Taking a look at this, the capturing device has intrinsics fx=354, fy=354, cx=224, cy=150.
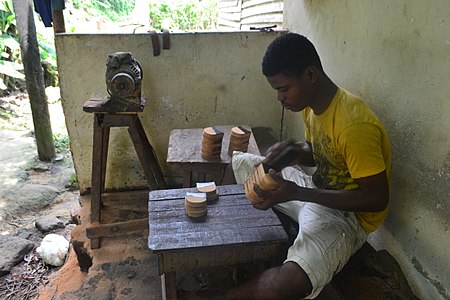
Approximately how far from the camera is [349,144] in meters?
1.76

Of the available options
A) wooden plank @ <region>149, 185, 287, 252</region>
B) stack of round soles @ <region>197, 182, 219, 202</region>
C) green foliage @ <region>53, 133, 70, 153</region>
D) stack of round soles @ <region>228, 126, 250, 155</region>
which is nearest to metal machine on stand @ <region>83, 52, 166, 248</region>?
stack of round soles @ <region>228, 126, 250, 155</region>

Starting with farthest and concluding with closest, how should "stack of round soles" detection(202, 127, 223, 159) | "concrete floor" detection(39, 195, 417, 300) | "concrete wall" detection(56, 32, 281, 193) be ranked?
"concrete wall" detection(56, 32, 281, 193) < "stack of round soles" detection(202, 127, 223, 159) < "concrete floor" detection(39, 195, 417, 300)

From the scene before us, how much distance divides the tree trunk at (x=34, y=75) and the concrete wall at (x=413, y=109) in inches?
173

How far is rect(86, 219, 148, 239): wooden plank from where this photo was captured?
3.02 m

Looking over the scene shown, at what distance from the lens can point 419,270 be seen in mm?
1883

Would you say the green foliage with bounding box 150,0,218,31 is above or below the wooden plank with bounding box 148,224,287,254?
above

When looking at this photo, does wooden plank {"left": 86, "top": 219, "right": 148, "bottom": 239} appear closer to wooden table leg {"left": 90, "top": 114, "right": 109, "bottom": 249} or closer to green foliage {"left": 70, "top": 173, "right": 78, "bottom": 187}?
wooden table leg {"left": 90, "top": 114, "right": 109, "bottom": 249}

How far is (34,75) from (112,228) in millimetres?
3200

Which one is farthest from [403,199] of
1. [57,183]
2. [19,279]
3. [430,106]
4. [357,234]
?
[57,183]

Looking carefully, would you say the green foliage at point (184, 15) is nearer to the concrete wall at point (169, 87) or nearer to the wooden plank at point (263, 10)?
the wooden plank at point (263, 10)

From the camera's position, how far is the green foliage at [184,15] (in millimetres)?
10488

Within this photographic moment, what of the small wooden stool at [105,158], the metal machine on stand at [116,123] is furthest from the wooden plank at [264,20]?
the small wooden stool at [105,158]

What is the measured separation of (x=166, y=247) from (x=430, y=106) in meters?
1.45

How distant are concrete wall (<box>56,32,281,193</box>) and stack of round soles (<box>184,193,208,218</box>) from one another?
1.68 meters
